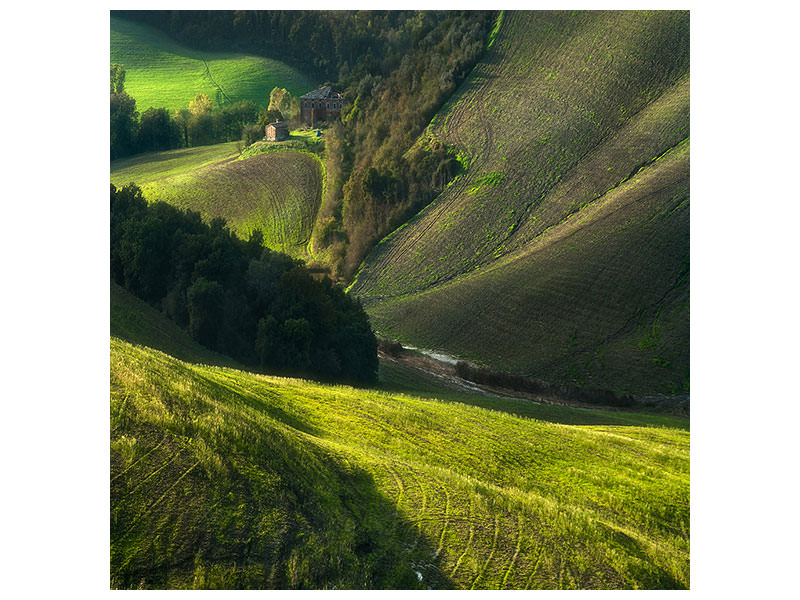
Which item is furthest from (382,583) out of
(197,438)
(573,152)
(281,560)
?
(573,152)

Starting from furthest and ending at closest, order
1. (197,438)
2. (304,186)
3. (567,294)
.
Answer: (304,186) < (567,294) < (197,438)

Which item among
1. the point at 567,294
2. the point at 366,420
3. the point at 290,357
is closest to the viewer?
the point at 366,420

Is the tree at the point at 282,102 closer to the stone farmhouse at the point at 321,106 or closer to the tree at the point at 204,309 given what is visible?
the stone farmhouse at the point at 321,106

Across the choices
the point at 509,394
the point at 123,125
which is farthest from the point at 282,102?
the point at 509,394

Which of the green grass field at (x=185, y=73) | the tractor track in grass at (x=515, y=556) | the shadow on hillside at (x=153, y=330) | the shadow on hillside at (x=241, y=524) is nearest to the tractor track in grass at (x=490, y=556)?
the tractor track in grass at (x=515, y=556)

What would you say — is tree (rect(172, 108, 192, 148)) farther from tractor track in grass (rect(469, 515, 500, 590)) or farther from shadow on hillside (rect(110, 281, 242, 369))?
tractor track in grass (rect(469, 515, 500, 590))

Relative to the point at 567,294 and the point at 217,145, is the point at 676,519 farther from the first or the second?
the point at 217,145
